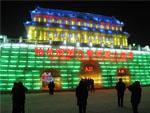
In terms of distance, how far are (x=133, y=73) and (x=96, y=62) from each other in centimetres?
640

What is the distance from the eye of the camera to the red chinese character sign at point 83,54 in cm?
3806

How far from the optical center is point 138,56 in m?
45.5

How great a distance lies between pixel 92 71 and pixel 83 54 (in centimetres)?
270

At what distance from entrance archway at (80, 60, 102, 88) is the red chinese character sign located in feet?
2.40

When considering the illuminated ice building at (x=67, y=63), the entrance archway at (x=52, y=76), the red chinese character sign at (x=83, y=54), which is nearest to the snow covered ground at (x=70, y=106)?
the illuminated ice building at (x=67, y=63)

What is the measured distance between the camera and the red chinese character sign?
125ft

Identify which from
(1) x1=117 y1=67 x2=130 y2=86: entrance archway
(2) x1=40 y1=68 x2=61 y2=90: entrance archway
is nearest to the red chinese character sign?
(1) x1=117 y1=67 x2=130 y2=86: entrance archway

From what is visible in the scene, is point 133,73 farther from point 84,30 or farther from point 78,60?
point 84,30

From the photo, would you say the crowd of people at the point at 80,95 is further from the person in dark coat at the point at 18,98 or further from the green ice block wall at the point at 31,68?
the green ice block wall at the point at 31,68

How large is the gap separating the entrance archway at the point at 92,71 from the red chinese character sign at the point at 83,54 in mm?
733

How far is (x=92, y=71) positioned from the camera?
40062 millimetres

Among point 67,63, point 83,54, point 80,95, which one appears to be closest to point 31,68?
point 67,63

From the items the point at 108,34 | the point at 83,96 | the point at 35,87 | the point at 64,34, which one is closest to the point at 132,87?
the point at 83,96

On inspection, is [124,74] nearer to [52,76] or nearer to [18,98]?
[52,76]
